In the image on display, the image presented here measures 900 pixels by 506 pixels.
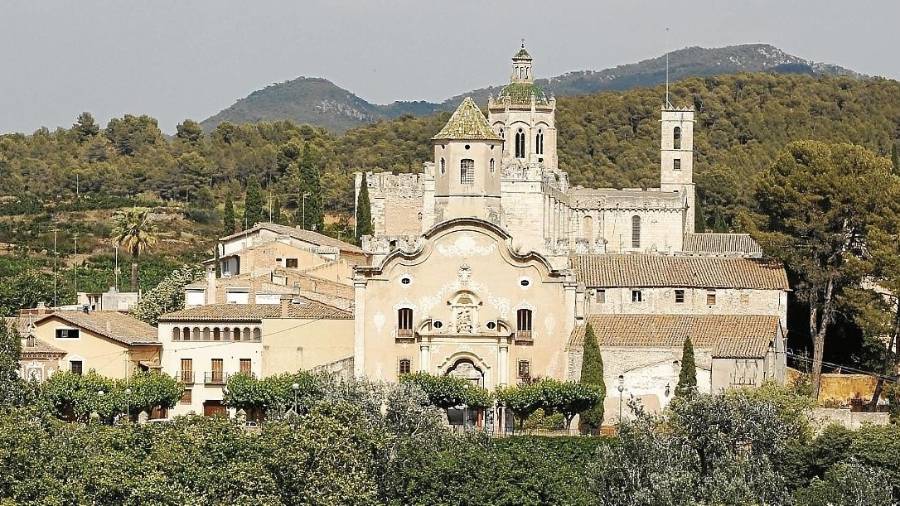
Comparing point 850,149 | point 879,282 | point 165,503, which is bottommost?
point 165,503

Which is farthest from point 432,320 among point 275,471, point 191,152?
point 191,152

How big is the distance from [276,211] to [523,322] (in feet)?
160

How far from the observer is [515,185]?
81562 millimetres

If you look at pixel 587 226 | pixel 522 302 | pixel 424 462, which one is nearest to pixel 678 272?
pixel 522 302

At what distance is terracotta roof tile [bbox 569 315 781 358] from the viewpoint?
6078 centimetres

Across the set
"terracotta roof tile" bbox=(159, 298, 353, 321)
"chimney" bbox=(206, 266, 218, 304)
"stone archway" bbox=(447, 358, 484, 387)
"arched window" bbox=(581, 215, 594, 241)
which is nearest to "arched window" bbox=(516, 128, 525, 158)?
"arched window" bbox=(581, 215, 594, 241)

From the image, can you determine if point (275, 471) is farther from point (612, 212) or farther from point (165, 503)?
point (612, 212)

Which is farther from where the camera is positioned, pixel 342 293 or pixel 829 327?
pixel 342 293

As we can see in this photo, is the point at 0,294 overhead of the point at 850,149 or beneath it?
beneath

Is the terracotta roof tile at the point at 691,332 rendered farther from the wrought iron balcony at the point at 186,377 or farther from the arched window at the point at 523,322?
the wrought iron balcony at the point at 186,377

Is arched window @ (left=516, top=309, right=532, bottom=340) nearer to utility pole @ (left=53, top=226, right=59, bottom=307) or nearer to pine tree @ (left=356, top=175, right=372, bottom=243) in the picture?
utility pole @ (left=53, top=226, right=59, bottom=307)

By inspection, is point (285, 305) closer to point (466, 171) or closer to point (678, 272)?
point (466, 171)

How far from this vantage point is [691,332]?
203ft

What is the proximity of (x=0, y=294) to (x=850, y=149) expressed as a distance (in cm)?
3507
